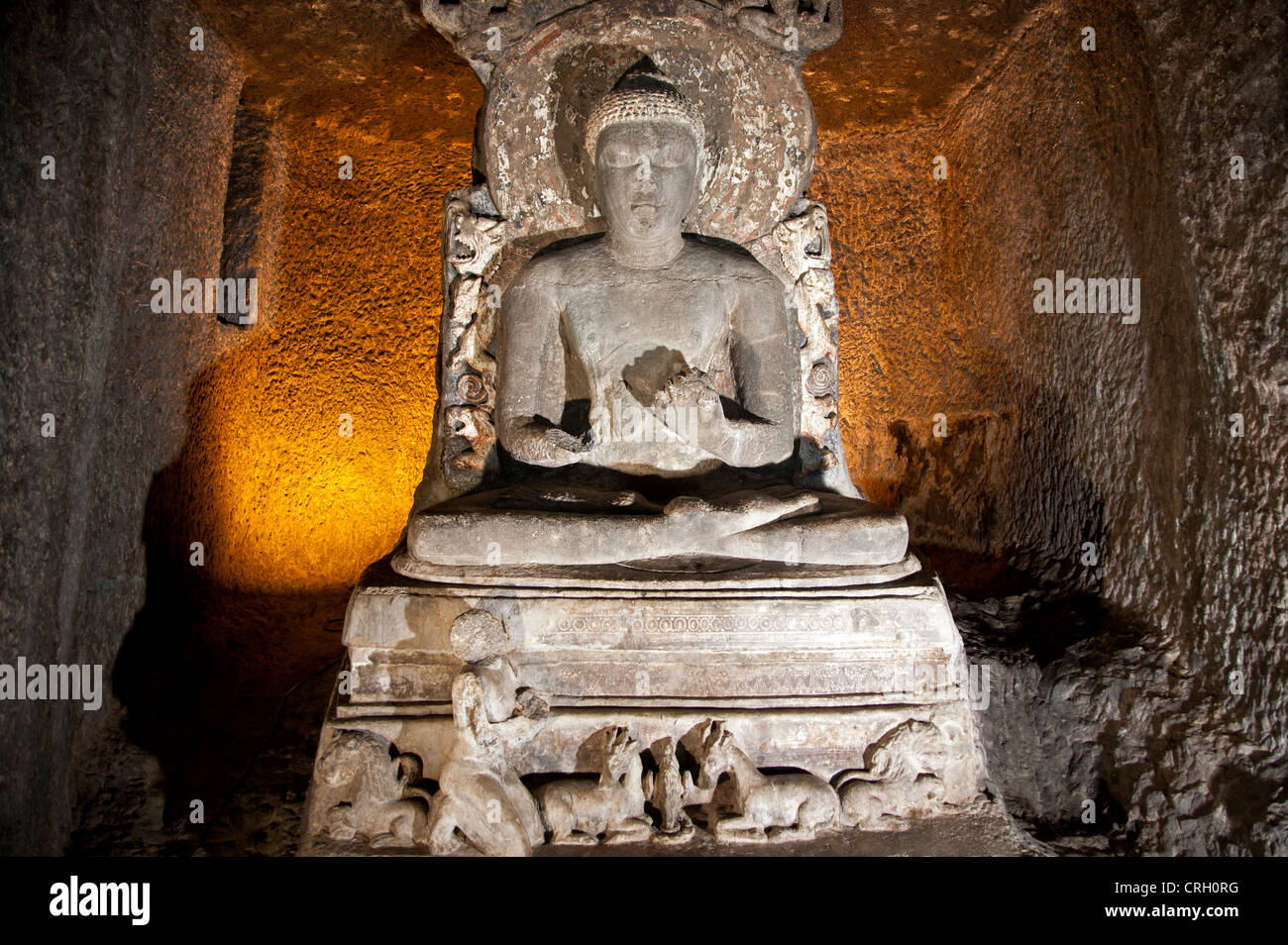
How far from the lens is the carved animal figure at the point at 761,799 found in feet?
10.4

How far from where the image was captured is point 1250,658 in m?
3.56

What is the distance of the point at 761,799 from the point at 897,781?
19.2 inches

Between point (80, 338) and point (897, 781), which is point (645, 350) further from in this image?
point (80, 338)

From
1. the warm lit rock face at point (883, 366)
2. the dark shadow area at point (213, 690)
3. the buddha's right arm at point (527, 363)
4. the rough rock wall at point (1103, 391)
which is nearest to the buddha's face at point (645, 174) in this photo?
the buddha's right arm at point (527, 363)

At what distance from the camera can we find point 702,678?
133 inches

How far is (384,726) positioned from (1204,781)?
116 inches

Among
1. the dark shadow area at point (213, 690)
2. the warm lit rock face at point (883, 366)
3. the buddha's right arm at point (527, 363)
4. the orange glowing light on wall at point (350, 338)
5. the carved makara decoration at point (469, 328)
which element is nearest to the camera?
the warm lit rock face at point (883, 366)

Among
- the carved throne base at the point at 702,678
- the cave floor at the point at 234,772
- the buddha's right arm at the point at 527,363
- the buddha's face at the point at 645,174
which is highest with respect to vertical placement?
the buddha's face at the point at 645,174

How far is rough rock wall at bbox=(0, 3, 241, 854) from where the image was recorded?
3.29 meters

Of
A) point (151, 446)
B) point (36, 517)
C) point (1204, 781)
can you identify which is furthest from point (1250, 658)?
point (151, 446)

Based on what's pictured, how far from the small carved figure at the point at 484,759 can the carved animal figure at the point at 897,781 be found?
3.43 ft

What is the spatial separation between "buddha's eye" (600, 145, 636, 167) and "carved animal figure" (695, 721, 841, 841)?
237cm

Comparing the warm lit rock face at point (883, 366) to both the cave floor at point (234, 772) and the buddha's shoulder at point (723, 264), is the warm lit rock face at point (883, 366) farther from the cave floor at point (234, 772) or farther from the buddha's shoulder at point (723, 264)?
the buddha's shoulder at point (723, 264)

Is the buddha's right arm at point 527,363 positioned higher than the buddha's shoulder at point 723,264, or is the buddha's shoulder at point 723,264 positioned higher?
the buddha's shoulder at point 723,264
